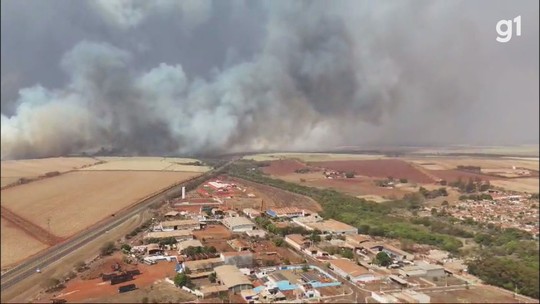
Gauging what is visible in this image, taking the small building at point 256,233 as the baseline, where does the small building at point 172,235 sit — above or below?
above

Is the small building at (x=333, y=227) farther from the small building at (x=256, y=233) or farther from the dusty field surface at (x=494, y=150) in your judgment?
the dusty field surface at (x=494, y=150)

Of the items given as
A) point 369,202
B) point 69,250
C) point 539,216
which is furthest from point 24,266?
point 539,216

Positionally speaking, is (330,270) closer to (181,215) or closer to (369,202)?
(369,202)

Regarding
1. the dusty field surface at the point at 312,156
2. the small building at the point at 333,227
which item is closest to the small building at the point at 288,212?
the small building at the point at 333,227

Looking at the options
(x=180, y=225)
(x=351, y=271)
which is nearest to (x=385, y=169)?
(x=351, y=271)

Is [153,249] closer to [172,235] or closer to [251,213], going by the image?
[172,235]
